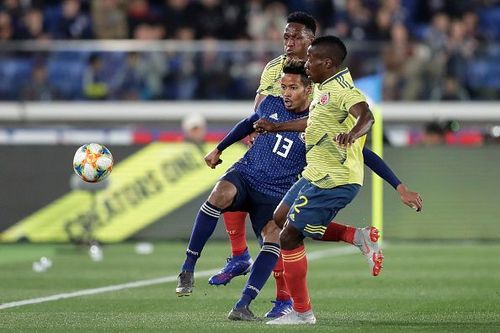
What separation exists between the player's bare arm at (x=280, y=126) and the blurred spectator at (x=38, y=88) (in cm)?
1282

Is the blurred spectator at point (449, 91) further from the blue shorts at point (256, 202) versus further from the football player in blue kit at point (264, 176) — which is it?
the blue shorts at point (256, 202)

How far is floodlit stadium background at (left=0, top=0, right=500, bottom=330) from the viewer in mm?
19359

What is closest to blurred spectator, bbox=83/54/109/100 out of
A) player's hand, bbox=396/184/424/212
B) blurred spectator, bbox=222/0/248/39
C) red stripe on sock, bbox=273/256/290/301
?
blurred spectator, bbox=222/0/248/39

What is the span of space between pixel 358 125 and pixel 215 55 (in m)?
13.4

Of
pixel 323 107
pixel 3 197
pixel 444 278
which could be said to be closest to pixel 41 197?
pixel 3 197

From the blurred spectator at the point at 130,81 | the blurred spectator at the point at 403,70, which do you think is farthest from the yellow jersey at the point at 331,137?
the blurred spectator at the point at 130,81

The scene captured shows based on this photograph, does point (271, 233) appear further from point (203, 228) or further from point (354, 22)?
point (354, 22)

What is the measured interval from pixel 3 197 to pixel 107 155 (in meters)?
8.40

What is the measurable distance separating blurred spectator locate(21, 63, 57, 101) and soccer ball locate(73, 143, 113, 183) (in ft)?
34.9

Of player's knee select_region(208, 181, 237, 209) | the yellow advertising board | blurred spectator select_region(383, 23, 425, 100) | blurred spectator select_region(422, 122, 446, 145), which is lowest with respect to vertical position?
the yellow advertising board

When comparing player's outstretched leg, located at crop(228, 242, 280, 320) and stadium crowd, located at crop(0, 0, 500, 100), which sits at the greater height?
player's outstretched leg, located at crop(228, 242, 280, 320)

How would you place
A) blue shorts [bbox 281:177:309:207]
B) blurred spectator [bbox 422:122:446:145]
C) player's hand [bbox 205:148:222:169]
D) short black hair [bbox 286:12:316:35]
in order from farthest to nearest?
blurred spectator [bbox 422:122:446:145], player's hand [bbox 205:148:222:169], short black hair [bbox 286:12:316:35], blue shorts [bbox 281:177:309:207]

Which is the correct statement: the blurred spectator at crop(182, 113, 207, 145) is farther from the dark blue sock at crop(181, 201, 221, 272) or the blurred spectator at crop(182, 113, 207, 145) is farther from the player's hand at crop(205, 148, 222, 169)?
the dark blue sock at crop(181, 201, 221, 272)

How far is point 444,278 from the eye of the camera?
44.4 ft
